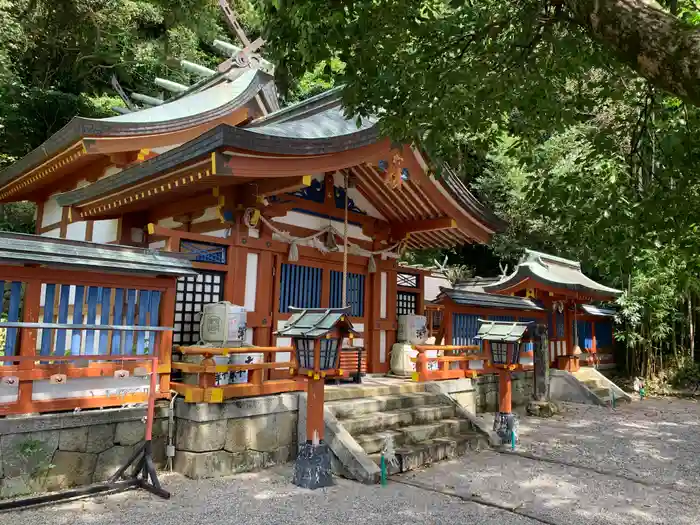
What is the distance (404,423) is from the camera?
24.6 ft

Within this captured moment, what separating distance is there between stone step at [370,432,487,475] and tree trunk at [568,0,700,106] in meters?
5.04

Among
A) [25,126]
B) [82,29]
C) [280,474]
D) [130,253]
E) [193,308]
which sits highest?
[82,29]

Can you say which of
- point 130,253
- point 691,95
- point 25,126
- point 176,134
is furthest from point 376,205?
point 25,126

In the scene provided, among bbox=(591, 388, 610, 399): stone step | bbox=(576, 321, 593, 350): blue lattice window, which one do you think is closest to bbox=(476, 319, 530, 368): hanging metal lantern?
bbox=(591, 388, 610, 399): stone step

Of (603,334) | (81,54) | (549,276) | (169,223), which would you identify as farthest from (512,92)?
(81,54)

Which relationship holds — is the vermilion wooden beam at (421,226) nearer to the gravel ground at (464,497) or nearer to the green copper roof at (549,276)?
the gravel ground at (464,497)

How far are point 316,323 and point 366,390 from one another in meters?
2.22

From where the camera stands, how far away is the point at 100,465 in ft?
18.0

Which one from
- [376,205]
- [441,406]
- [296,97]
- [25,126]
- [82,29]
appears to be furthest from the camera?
[296,97]

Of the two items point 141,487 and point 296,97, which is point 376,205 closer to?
point 141,487

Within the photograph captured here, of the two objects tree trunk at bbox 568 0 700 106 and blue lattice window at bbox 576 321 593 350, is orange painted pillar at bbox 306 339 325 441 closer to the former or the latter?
tree trunk at bbox 568 0 700 106

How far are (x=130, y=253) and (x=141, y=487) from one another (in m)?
2.59

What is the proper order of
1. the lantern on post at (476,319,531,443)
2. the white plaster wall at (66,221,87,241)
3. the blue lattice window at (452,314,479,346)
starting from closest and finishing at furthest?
the lantern on post at (476,319,531,443), the white plaster wall at (66,221,87,241), the blue lattice window at (452,314,479,346)

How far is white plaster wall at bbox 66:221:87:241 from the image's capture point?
10.6 m
